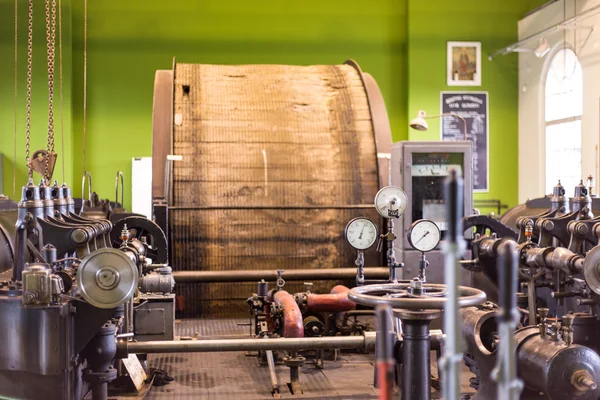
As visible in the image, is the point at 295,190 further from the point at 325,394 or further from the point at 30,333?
the point at 30,333

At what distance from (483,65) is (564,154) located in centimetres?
203

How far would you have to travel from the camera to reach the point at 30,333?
3527 millimetres

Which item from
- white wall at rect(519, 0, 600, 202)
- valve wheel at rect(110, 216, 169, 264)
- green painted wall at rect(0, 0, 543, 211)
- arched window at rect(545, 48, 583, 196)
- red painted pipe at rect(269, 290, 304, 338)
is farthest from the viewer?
green painted wall at rect(0, 0, 543, 211)

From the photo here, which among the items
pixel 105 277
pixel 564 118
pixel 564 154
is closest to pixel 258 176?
pixel 105 277

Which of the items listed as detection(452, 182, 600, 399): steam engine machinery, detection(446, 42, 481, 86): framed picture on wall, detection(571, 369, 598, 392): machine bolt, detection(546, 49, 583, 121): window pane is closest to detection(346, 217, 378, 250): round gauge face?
detection(452, 182, 600, 399): steam engine machinery

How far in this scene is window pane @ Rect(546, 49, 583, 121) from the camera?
35.1 ft

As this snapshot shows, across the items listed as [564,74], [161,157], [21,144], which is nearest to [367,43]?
[564,74]

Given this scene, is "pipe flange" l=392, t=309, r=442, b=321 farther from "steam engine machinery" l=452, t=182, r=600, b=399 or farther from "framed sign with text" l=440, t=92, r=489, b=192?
"framed sign with text" l=440, t=92, r=489, b=192

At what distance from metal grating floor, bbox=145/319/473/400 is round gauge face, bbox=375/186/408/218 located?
1.07 metres

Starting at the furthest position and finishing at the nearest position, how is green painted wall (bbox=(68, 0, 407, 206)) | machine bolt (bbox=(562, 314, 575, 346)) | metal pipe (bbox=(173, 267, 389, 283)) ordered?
green painted wall (bbox=(68, 0, 407, 206)), metal pipe (bbox=(173, 267, 389, 283)), machine bolt (bbox=(562, 314, 575, 346))

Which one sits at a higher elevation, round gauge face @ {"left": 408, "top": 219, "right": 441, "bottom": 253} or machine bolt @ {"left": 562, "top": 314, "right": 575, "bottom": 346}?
round gauge face @ {"left": 408, "top": 219, "right": 441, "bottom": 253}

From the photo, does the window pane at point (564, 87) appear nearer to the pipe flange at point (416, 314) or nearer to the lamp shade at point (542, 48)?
the lamp shade at point (542, 48)

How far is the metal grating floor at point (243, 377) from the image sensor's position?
15.0 ft

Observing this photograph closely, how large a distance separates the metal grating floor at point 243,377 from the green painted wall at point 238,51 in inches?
250
